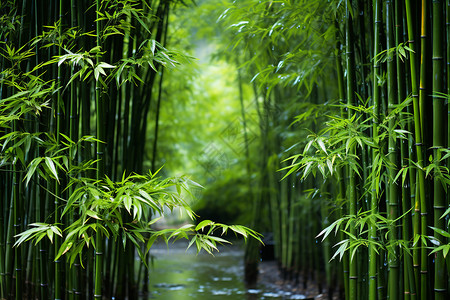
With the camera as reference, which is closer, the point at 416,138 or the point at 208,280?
the point at 416,138

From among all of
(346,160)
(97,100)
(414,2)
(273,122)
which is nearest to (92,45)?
(97,100)

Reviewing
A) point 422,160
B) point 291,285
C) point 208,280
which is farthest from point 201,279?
point 422,160

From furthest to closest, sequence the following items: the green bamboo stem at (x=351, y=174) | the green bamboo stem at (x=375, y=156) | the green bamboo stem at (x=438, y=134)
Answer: the green bamboo stem at (x=351, y=174), the green bamboo stem at (x=375, y=156), the green bamboo stem at (x=438, y=134)

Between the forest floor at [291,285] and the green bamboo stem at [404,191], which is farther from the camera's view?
the forest floor at [291,285]

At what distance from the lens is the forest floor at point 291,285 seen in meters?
3.98

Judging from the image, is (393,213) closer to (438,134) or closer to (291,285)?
(438,134)

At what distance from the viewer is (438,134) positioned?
196 centimetres

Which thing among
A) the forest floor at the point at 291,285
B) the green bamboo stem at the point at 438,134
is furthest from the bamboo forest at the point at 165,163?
the forest floor at the point at 291,285

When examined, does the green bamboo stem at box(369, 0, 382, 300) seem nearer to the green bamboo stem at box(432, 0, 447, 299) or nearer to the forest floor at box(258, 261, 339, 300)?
the green bamboo stem at box(432, 0, 447, 299)

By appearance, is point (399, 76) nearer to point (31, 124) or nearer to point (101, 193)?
point (101, 193)

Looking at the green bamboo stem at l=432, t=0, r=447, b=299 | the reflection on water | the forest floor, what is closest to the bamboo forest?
the green bamboo stem at l=432, t=0, r=447, b=299

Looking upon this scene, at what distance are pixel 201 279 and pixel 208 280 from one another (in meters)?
0.09

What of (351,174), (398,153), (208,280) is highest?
(398,153)

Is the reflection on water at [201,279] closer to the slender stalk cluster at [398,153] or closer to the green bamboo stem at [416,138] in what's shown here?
the slender stalk cluster at [398,153]
